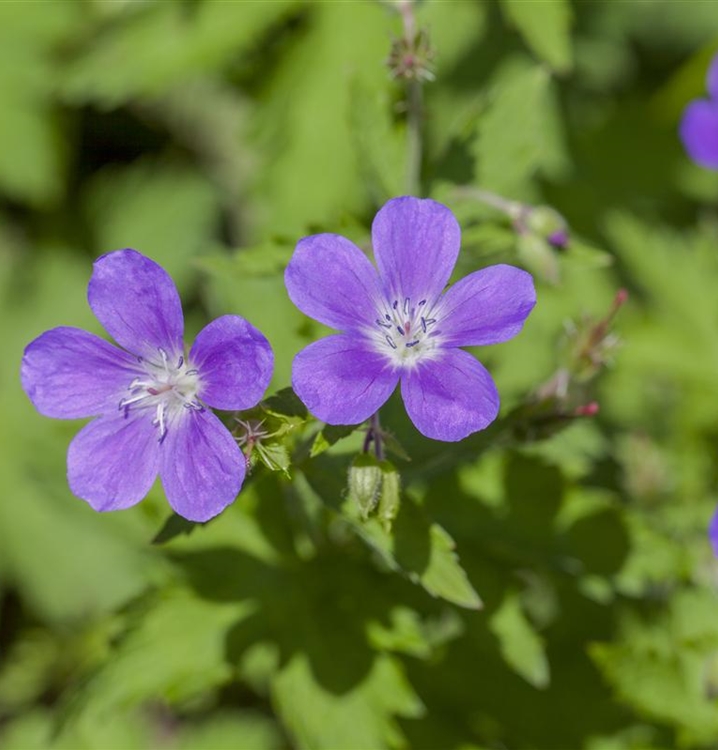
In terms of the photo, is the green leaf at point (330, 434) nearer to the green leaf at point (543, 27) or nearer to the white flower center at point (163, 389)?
Answer: the white flower center at point (163, 389)

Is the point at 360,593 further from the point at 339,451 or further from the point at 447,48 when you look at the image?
the point at 447,48

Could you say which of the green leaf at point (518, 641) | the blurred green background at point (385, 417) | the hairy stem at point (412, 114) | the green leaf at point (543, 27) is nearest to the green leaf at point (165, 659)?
the blurred green background at point (385, 417)

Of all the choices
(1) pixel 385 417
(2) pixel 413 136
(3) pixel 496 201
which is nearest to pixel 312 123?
(2) pixel 413 136

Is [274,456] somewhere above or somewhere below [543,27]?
below

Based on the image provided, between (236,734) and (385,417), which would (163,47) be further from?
(236,734)

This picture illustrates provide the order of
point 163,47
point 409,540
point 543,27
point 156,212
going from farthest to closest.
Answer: point 156,212 → point 163,47 → point 543,27 → point 409,540

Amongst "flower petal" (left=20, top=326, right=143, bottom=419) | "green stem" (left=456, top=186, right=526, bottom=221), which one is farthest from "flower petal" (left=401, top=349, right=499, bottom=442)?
"green stem" (left=456, top=186, right=526, bottom=221)
